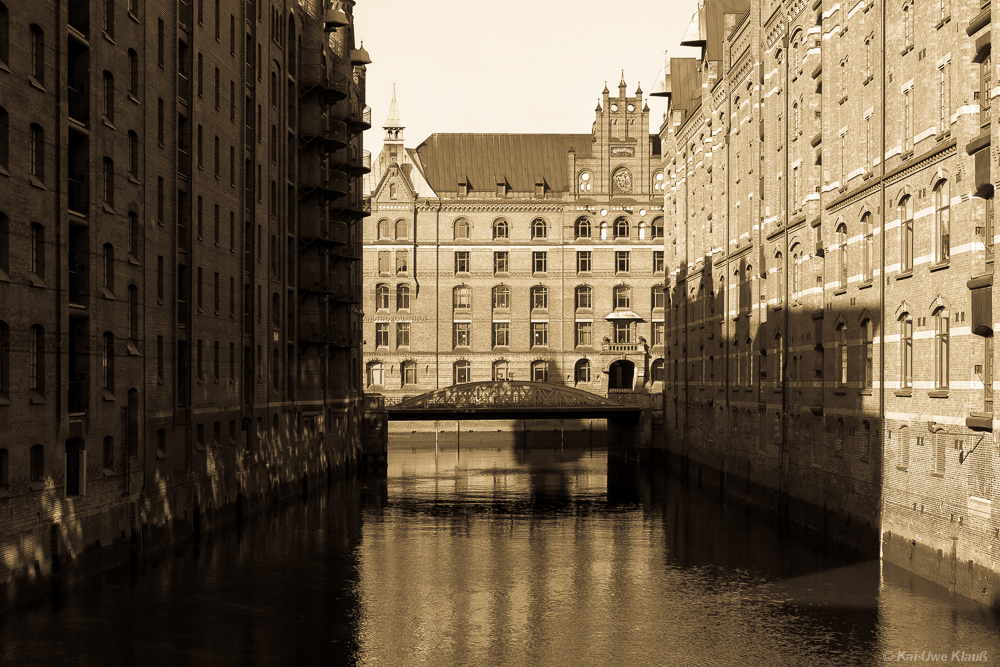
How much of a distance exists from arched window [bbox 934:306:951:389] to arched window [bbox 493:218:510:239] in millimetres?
58271

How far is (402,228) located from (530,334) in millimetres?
12827

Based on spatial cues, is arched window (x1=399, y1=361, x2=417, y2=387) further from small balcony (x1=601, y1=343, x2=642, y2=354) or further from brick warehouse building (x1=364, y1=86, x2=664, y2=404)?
small balcony (x1=601, y1=343, x2=642, y2=354)

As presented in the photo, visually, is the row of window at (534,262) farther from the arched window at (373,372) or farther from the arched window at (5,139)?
the arched window at (5,139)

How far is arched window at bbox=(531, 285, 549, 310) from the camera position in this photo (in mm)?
85062

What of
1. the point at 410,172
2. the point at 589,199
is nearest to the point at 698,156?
the point at 589,199

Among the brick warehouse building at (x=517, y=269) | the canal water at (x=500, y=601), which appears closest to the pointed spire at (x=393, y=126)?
the brick warehouse building at (x=517, y=269)

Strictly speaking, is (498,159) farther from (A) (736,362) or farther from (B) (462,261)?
(A) (736,362)

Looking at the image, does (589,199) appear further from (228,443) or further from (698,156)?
(228,443)

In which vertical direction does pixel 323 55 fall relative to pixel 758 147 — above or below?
above

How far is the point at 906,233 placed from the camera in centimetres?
3055

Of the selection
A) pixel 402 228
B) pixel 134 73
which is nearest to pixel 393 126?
pixel 402 228

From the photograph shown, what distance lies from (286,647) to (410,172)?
65.1 metres

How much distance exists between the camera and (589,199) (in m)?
Result: 84.5

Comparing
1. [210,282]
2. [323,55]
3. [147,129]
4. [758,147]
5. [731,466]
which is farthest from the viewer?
[323,55]
